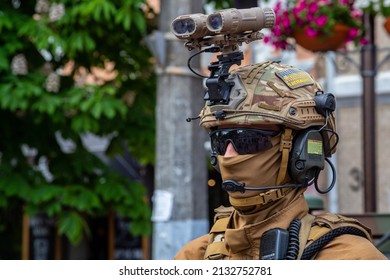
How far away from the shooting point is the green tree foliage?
895cm

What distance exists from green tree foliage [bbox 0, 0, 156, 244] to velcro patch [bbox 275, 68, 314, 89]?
5195mm

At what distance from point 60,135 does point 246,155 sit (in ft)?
21.2

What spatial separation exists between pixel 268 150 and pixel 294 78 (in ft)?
0.80

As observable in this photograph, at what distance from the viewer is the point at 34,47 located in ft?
31.6

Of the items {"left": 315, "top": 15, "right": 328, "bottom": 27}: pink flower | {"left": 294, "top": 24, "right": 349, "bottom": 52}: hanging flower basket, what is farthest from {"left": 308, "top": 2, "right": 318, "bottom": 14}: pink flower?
{"left": 294, "top": 24, "right": 349, "bottom": 52}: hanging flower basket

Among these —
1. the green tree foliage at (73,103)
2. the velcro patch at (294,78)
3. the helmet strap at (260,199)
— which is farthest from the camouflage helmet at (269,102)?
the green tree foliage at (73,103)

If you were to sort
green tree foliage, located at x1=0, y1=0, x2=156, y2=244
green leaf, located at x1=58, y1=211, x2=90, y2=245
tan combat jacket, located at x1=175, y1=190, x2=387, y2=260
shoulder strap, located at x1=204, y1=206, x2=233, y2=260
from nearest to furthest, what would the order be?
tan combat jacket, located at x1=175, y1=190, x2=387, y2=260 → shoulder strap, located at x1=204, y1=206, x2=233, y2=260 → green tree foliage, located at x1=0, y1=0, x2=156, y2=244 → green leaf, located at x1=58, y1=211, x2=90, y2=245

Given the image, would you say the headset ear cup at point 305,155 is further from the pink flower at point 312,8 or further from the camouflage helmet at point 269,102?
the pink flower at point 312,8

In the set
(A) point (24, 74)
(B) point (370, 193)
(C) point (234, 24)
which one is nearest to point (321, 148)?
(C) point (234, 24)

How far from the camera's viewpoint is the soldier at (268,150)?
11.3ft

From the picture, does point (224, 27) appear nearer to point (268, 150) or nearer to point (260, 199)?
point (268, 150)

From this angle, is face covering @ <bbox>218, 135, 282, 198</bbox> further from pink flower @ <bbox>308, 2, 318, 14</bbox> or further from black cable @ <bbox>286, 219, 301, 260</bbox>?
pink flower @ <bbox>308, 2, 318, 14</bbox>

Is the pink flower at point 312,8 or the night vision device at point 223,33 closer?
the night vision device at point 223,33

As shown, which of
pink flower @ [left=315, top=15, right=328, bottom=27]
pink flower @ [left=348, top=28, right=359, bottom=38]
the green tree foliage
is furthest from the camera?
pink flower @ [left=348, top=28, right=359, bottom=38]
